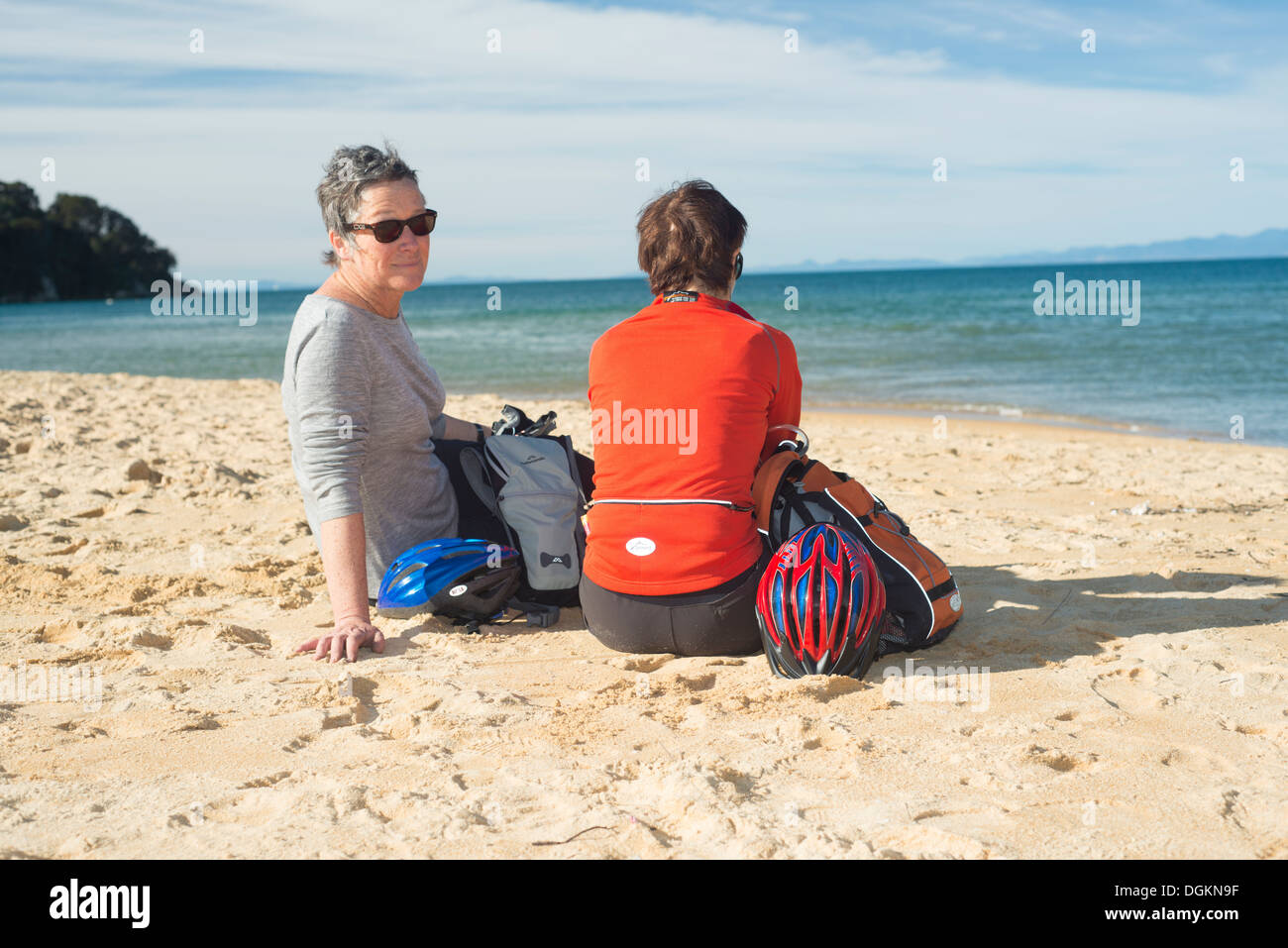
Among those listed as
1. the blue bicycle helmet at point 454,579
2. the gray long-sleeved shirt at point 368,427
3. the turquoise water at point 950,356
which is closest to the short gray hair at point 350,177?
the gray long-sleeved shirt at point 368,427

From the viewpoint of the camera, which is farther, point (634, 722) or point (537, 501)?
point (537, 501)

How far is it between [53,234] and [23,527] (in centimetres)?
7332

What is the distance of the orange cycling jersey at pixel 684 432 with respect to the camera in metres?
3.08

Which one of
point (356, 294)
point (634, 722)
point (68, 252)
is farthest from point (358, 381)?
point (68, 252)

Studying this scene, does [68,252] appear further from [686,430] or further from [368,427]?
[686,430]

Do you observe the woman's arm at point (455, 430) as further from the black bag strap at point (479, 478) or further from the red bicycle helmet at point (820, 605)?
the red bicycle helmet at point (820, 605)

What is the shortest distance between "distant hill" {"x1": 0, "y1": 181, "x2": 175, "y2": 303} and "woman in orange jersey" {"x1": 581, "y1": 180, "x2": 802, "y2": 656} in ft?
241

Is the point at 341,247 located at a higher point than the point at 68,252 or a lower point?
lower

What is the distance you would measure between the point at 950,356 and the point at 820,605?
A: 15864mm

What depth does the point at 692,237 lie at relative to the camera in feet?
10.4

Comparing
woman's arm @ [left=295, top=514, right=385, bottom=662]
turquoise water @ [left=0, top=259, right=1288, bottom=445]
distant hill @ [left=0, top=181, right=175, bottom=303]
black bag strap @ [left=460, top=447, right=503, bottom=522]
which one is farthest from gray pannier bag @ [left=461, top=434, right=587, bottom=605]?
distant hill @ [left=0, top=181, right=175, bottom=303]

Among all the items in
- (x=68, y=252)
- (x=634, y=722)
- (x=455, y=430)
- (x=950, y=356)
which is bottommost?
(x=634, y=722)
